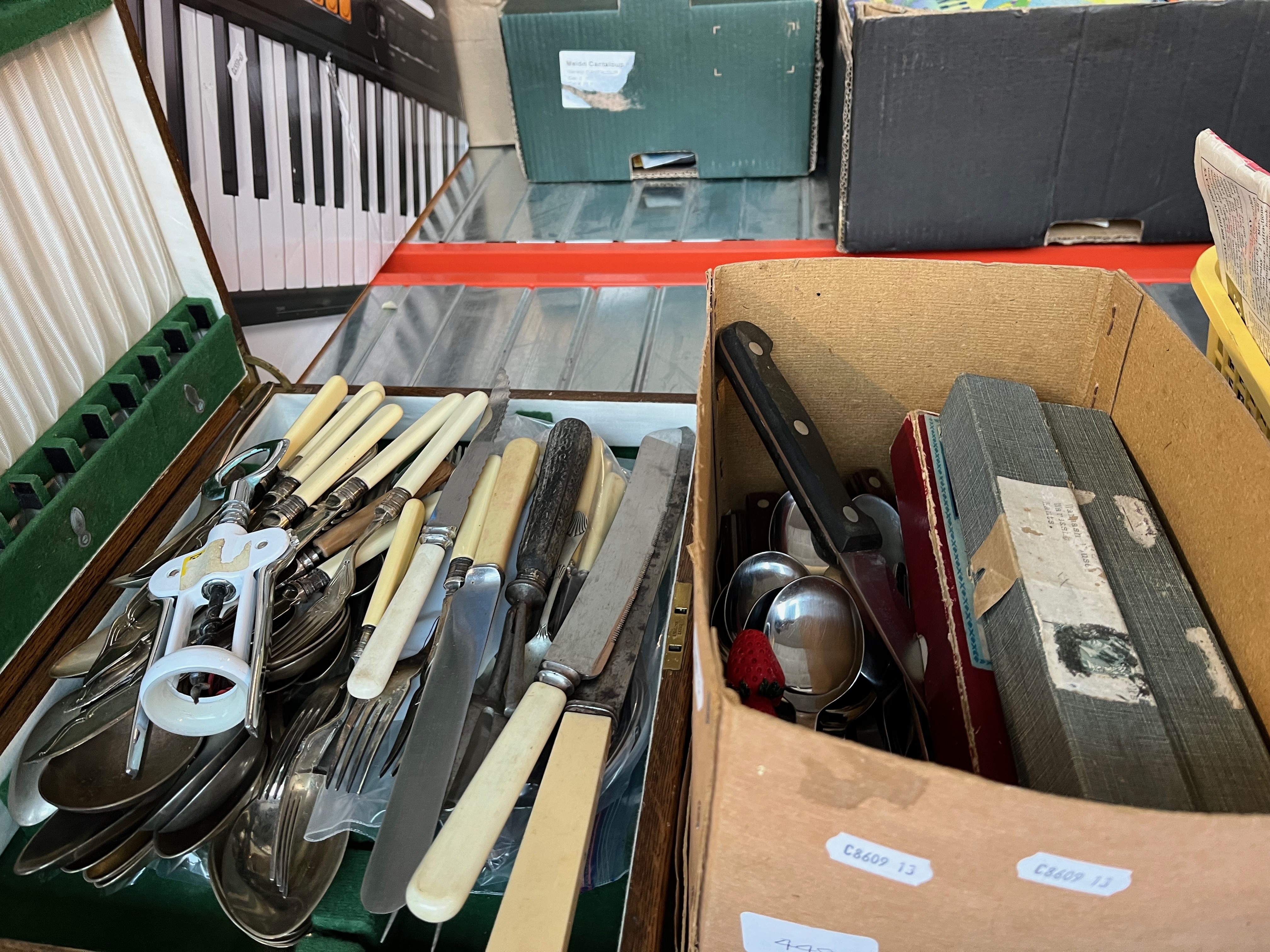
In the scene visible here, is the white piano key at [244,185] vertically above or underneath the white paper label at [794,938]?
above

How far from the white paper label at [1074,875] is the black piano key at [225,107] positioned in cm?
110

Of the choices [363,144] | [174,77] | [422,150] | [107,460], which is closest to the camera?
[107,460]

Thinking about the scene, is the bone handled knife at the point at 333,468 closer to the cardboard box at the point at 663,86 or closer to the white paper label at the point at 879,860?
the white paper label at the point at 879,860

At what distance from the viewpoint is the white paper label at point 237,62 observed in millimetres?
1064

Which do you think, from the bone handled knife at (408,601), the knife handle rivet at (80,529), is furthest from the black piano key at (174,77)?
the bone handled knife at (408,601)

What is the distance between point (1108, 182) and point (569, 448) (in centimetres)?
106

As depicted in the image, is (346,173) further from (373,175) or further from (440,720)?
(440,720)

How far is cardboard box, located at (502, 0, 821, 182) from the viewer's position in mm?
1552

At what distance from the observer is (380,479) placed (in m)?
0.78

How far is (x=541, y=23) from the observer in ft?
5.19

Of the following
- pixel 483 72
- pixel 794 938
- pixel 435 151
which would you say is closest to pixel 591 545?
pixel 794 938

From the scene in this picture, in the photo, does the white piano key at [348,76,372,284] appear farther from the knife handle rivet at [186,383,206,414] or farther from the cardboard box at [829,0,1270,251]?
the cardboard box at [829,0,1270,251]

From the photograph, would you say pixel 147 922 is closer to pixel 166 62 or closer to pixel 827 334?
pixel 827 334

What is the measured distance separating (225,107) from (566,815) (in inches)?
38.3
